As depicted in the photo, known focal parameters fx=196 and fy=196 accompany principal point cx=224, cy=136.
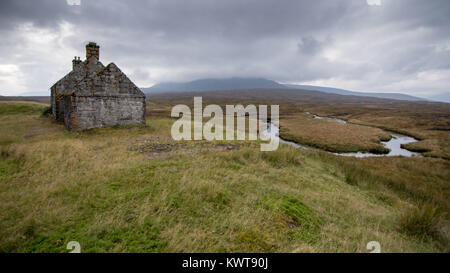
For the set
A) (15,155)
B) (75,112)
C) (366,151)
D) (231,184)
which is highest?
(75,112)

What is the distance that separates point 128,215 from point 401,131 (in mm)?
46788

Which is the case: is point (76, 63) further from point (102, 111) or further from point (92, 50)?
point (102, 111)

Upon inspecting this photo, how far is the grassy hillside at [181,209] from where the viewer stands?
12.5ft

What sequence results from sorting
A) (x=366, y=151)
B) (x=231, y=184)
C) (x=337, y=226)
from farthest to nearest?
(x=366, y=151)
(x=231, y=184)
(x=337, y=226)

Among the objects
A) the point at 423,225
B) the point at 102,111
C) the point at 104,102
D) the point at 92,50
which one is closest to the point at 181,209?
the point at 423,225

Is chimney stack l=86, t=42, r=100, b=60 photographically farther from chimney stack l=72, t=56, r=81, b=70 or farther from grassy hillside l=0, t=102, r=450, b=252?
grassy hillside l=0, t=102, r=450, b=252

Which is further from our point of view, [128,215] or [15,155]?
[15,155]

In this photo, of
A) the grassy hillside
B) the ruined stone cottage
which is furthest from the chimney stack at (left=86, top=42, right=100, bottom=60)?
the grassy hillside

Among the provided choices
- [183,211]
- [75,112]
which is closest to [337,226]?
[183,211]

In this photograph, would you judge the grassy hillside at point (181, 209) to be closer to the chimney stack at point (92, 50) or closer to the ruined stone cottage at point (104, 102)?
the ruined stone cottage at point (104, 102)

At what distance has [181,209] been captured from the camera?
482cm

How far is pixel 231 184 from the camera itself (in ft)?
21.4
